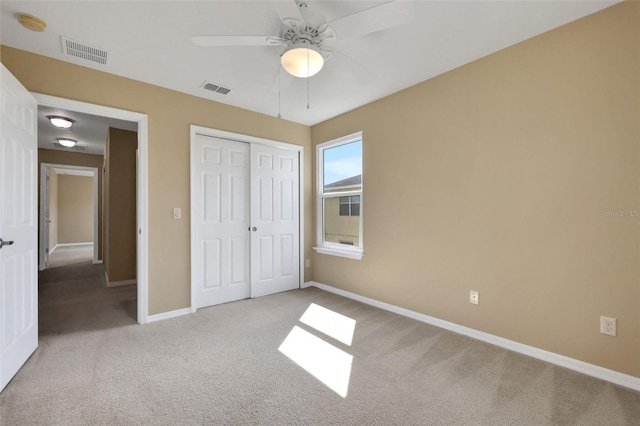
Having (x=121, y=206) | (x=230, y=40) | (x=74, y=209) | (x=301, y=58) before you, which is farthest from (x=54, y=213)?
(x=301, y=58)

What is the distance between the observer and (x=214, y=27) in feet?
7.16

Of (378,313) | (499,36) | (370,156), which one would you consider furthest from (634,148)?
(378,313)

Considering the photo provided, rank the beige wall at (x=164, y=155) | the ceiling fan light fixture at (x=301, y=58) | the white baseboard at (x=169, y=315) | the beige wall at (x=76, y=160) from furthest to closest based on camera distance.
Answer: the beige wall at (x=76, y=160) < the white baseboard at (x=169, y=315) < the beige wall at (x=164, y=155) < the ceiling fan light fixture at (x=301, y=58)

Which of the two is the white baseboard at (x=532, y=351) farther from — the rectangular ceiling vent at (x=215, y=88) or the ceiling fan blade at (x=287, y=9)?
the rectangular ceiling vent at (x=215, y=88)

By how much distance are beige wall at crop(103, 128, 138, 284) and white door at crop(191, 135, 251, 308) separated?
212 cm

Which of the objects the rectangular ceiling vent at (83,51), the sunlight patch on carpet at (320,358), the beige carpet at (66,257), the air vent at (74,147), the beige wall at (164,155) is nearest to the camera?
the sunlight patch on carpet at (320,358)

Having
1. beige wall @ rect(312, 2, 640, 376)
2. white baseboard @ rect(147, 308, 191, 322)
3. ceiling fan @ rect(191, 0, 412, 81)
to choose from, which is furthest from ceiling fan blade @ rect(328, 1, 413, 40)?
white baseboard @ rect(147, 308, 191, 322)

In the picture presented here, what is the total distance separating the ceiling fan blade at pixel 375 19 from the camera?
156cm

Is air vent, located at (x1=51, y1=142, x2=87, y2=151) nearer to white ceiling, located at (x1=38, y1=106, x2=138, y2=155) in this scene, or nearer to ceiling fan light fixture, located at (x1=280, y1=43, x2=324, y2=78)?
white ceiling, located at (x1=38, y1=106, x2=138, y2=155)

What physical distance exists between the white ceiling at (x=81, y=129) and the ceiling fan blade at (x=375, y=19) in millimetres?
3907

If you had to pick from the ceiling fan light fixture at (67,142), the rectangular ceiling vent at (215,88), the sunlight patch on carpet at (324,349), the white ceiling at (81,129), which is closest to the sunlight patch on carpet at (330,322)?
the sunlight patch on carpet at (324,349)

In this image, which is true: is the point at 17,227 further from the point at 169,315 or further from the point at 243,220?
the point at 243,220

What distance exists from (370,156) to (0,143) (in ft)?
10.9

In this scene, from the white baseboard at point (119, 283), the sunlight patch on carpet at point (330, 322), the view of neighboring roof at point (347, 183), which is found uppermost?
the view of neighboring roof at point (347, 183)
